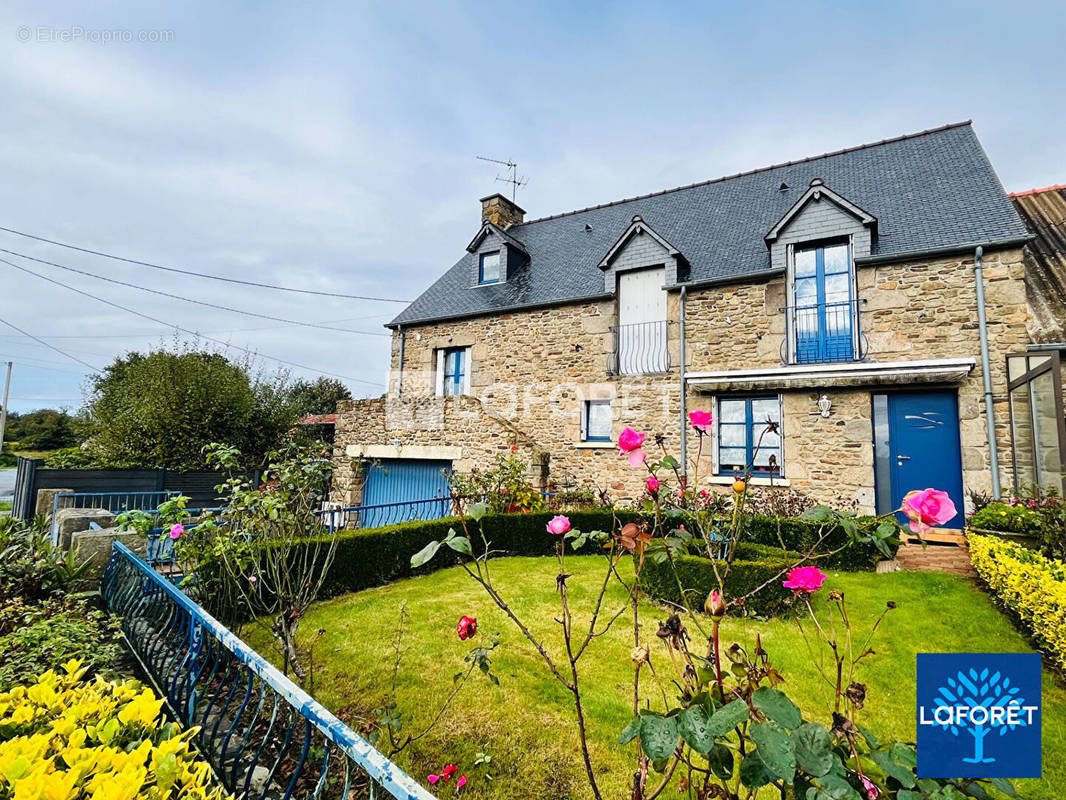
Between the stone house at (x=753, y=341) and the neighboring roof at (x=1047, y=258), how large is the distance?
948 millimetres

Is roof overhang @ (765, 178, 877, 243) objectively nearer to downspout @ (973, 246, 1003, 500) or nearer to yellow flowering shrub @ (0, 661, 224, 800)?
downspout @ (973, 246, 1003, 500)

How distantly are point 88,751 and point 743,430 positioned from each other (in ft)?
36.6

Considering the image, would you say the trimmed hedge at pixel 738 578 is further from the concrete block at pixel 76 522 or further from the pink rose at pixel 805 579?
the concrete block at pixel 76 522

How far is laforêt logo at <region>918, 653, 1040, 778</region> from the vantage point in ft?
3.88

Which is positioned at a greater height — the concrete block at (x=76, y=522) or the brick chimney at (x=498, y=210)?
the brick chimney at (x=498, y=210)

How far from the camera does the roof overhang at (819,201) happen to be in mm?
9508

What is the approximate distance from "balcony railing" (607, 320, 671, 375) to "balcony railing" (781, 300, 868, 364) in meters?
2.67

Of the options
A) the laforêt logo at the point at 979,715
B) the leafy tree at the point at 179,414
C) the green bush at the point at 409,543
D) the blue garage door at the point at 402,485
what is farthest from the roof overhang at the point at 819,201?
the leafy tree at the point at 179,414

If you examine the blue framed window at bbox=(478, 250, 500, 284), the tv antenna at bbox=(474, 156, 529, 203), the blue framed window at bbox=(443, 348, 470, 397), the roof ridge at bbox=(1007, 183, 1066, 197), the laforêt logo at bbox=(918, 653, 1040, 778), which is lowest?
the laforêt logo at bbox=(918, 653, 1040, 778)

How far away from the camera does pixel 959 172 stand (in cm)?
1041

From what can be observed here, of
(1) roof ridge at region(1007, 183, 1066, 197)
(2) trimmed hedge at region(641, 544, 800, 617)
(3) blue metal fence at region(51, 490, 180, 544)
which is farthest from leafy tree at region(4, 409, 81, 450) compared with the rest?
(1) roof ridge at region(1007, 183, 1066, 197)

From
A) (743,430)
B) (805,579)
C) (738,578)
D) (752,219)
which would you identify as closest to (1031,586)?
(738,578)

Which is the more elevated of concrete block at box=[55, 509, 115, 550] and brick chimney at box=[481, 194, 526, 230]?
brick chimney at box=[481, 194, 526, 230]

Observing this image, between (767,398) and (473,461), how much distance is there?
281 inches
